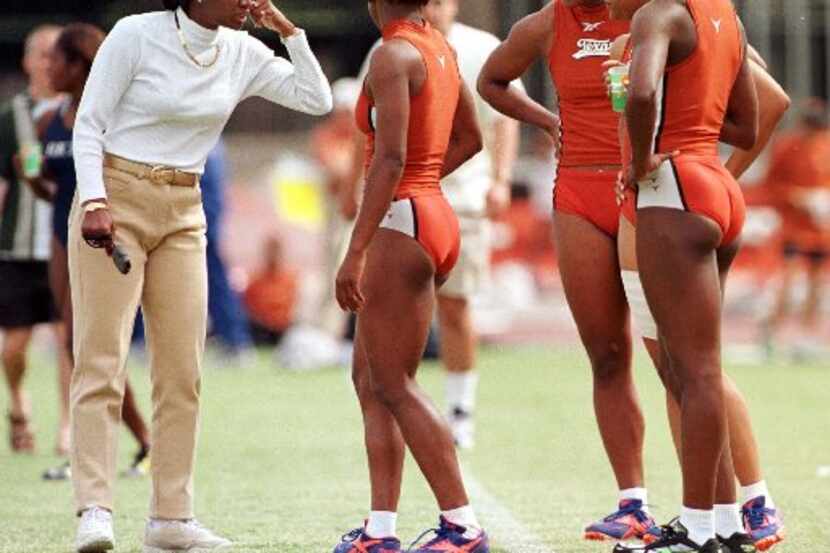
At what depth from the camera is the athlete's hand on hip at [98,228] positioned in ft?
23.4

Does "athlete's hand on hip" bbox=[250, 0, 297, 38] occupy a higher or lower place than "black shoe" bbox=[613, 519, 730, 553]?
higher

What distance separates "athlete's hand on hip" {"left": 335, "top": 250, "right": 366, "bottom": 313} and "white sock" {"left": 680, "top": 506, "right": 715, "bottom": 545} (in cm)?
128

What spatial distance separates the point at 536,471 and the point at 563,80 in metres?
3.14

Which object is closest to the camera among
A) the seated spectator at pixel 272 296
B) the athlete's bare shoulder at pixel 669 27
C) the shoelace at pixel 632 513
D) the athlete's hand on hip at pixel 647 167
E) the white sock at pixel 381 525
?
the athlete's bare shoulder at pixel 669 27

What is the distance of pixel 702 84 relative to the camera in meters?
6.73

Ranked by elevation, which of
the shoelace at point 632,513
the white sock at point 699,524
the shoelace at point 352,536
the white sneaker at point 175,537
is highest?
the white sock at point 699,524

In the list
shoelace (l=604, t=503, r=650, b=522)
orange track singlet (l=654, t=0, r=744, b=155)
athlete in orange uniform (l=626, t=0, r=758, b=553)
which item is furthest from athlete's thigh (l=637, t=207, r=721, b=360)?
shoelace (l=604, t=503, r=650, b=522)

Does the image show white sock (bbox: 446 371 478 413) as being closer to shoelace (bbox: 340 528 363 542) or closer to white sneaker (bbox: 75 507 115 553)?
shoelace (bbox: 340 528 363 542)

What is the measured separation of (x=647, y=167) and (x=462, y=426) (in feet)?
17.1

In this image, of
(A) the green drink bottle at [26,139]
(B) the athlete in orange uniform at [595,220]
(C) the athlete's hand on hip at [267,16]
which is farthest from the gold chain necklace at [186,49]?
(A) the green drink bottle at [26,139]

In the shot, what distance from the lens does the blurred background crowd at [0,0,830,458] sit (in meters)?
18.6

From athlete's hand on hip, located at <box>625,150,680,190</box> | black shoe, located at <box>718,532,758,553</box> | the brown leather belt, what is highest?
athlete's hand on hip, located at <box>625,150,680,190</box>

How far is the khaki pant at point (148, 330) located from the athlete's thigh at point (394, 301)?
2.75 ft

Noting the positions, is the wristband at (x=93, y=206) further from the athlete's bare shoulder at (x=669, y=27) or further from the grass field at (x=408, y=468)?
the athlete's bare shoulder at (x=669, y=27)
